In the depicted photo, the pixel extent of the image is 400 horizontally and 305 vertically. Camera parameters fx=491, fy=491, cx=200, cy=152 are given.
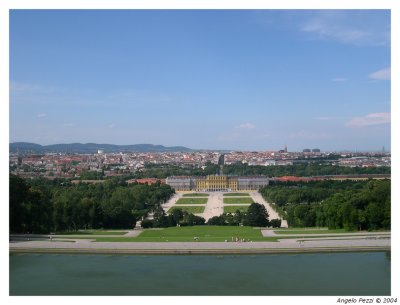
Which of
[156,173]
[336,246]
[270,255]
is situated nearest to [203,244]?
[270,255]

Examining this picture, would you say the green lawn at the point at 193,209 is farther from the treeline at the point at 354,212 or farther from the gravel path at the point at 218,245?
the gravel path at the point at 218,245

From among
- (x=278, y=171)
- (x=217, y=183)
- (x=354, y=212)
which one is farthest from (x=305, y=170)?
(x=354, y=212)

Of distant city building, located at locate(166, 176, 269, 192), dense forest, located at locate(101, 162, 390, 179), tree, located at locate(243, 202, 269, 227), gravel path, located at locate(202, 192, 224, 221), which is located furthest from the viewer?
dense forest, located at locate(101, 162, 390, 179)

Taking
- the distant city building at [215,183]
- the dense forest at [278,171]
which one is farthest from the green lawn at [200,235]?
the dense forest at [278,171]

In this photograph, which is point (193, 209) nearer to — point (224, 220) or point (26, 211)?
point (224, 220)

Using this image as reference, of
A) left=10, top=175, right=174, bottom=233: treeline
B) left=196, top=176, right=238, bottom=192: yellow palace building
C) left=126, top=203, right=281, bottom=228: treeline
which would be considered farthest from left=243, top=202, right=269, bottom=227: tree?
left=196, top=176, right=238, bottom=192: yellow palace building

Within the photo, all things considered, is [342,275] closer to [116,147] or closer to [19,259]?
[19,259]

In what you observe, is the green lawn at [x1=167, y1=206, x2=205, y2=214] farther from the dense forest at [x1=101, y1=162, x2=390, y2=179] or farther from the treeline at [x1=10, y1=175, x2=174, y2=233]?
the dense forest at [x1=101, y1=162, x2=390, y2=179]
